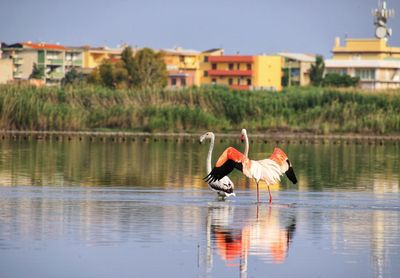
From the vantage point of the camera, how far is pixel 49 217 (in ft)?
75.7

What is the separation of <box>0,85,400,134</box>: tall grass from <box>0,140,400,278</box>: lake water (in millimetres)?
29435

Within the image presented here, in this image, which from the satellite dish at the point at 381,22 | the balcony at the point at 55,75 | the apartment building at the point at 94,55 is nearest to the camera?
the balcony at the point at 55,75

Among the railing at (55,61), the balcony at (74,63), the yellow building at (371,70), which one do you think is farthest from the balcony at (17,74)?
the yellow building at (371,70)

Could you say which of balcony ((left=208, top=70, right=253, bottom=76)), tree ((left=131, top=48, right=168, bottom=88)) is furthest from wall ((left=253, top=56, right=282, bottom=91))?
tree ((left=131, top=48, right=168, bottom=88))

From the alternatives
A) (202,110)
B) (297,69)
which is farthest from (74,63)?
(202,110)

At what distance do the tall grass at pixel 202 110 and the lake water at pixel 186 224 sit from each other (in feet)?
96.6

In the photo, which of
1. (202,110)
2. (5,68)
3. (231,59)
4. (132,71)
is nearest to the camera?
(202,110)

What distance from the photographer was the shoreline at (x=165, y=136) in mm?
62188

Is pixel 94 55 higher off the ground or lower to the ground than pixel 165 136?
higher

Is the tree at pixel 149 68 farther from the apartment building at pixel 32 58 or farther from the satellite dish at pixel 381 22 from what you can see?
the satellite dish at pixel 381 22

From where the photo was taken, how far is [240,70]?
484 ft

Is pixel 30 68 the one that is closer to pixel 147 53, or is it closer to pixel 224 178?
pixel 147 53

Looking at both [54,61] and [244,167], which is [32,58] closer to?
[54,61]

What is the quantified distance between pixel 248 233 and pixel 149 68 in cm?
9663
